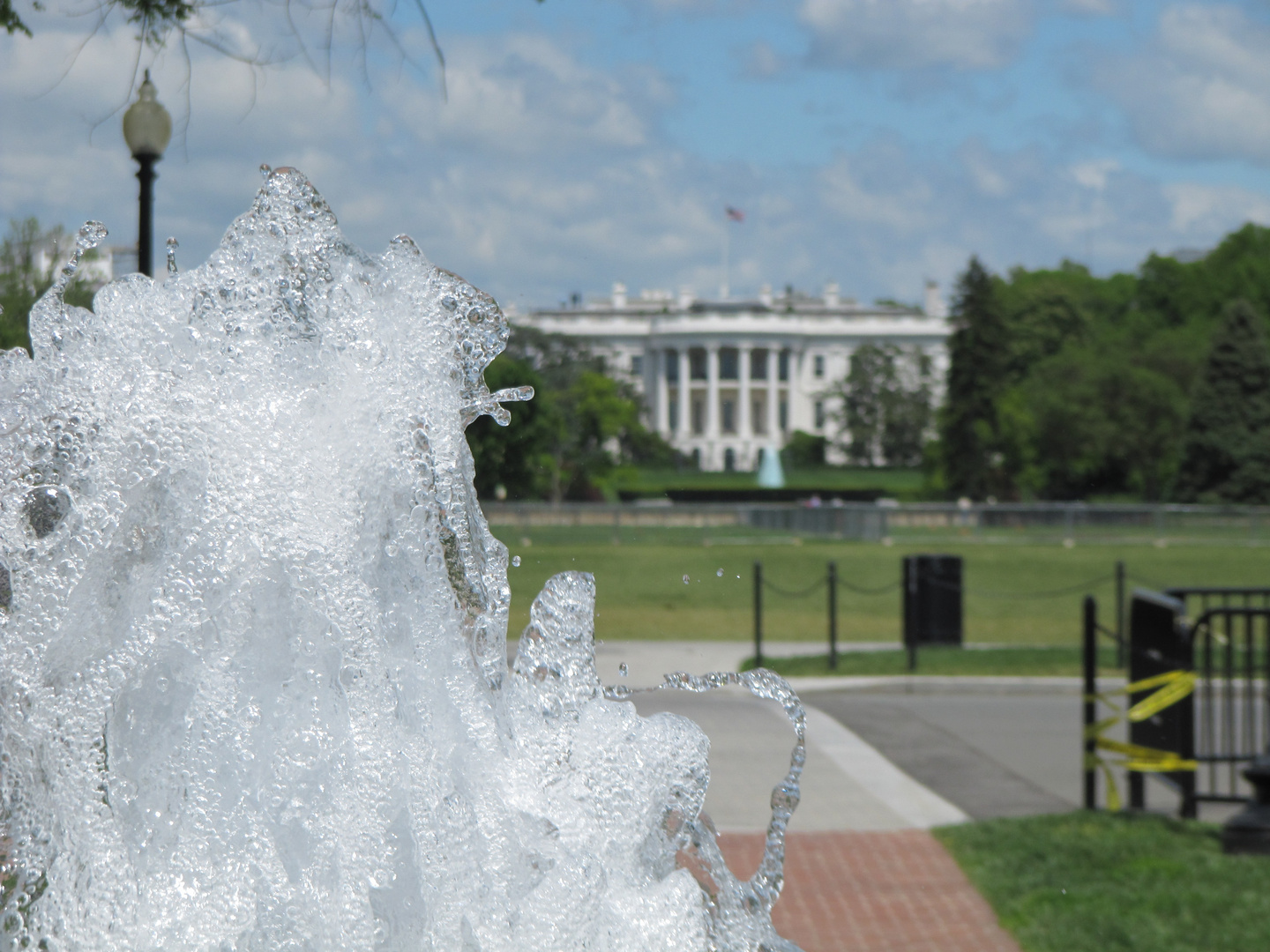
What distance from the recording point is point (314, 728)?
179cm

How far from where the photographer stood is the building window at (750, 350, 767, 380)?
10988 centimetres

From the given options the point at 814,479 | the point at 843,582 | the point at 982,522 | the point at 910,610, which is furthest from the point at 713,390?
the point at 910,610

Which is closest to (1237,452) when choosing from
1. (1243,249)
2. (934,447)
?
(934,447)

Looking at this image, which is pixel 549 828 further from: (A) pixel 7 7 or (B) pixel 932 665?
(B) pixel 932 665

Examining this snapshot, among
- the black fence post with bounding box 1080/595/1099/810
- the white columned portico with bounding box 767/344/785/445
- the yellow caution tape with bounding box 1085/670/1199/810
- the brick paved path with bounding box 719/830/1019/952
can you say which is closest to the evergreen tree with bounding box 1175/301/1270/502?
the black fence post with bounding box 1080/595/1099/810

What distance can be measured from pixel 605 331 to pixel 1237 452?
49005 millimetres

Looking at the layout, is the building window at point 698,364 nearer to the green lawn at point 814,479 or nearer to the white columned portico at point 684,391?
the white columned portico at point 684,391

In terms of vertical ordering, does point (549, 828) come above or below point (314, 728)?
below

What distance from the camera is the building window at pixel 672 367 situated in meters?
107

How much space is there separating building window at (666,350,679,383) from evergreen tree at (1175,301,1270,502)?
55315 millimetres

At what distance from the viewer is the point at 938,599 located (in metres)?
15.6

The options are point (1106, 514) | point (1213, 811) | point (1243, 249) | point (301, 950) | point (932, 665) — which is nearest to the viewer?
point (301, 950)

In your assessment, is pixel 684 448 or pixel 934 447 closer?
pixel 934 447

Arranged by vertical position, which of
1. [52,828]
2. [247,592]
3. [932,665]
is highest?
[247,592]
